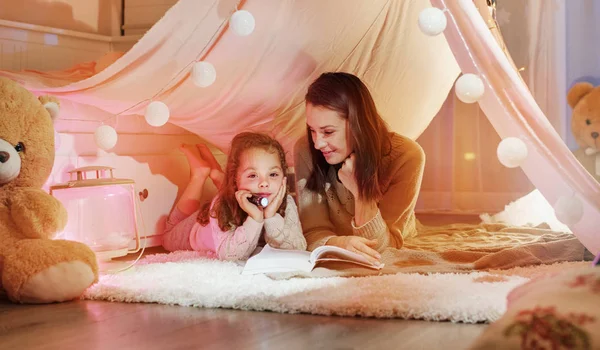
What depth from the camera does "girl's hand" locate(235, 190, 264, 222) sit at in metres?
1.97

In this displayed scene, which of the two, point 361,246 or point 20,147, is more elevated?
point 20,147

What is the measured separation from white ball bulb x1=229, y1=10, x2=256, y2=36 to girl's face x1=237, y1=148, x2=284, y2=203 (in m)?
0.35

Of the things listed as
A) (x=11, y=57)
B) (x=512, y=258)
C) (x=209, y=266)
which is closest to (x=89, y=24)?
(x=11, y=57)

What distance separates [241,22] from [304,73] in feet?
1.51

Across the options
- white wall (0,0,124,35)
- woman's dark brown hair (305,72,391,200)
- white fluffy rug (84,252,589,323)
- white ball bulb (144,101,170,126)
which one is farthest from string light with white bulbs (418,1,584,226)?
white wall (0,0,124,35)

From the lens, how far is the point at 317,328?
1308 millimetres

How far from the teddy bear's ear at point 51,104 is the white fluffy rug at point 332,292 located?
485 millimetres

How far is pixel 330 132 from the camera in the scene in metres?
2.04

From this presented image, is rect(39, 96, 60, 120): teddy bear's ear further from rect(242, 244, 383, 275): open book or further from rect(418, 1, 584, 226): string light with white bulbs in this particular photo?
rect(418, 1, 584, 226): string light with white bulbs

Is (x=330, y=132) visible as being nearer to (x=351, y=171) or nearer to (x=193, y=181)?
(x=351, y=171)

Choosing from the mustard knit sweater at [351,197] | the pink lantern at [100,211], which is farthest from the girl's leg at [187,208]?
the mustard knit sweater at [351,197]

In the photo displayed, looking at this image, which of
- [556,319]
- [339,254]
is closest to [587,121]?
[339,254]

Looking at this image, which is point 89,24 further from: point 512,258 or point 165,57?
point 512,258

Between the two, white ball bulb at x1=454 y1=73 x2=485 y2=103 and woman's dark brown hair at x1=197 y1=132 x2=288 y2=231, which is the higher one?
white ball bulb at x1=454 y1=73 x2=485 y2=103
